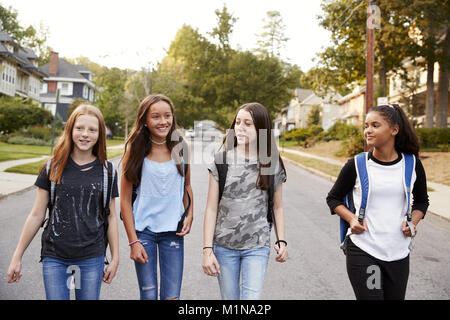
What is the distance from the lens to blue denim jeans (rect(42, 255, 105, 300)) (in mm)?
2605

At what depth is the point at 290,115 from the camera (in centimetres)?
8838

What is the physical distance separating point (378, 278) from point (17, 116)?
119ft

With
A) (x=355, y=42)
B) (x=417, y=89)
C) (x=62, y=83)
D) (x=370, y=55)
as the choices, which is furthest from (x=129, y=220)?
(x=62, y=83)

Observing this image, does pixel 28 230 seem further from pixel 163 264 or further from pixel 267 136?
pixel 267 136

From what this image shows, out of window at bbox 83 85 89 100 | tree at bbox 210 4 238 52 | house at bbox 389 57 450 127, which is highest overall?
tree at bbox 210 4 238 52

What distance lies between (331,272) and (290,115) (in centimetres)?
8462

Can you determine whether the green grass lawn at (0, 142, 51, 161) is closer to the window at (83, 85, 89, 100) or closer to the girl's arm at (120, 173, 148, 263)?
the girl's arm at (120, 173, 148, 263)

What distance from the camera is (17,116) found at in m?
34.5

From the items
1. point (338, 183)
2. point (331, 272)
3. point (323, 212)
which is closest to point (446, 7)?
point (323, 212)

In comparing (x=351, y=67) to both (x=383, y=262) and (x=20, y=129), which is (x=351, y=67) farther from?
(x=383, y=262)

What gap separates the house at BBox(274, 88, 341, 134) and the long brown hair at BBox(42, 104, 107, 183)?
2433 inches

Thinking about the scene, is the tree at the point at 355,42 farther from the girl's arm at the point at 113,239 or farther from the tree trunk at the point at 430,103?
the girl's arm at the point at 113,239

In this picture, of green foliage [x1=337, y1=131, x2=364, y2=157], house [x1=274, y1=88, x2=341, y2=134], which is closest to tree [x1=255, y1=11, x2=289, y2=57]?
house [x1=274, y1=88, x2=341, y2=134]

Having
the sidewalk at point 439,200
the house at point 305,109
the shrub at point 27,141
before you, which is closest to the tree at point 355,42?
the sidewalk at point 439,200
